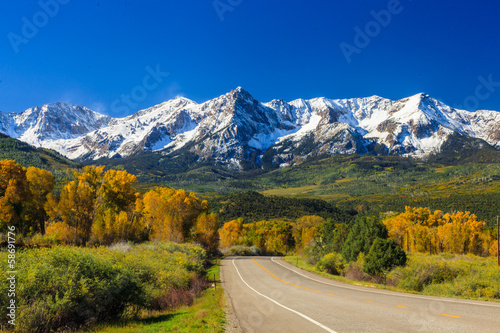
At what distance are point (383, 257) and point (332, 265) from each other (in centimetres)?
965

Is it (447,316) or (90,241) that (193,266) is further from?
(447,316)

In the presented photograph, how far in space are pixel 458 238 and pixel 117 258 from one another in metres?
64.3

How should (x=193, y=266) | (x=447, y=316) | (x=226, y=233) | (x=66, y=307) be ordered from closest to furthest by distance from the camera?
(x=66, y=307)
(x=447, y=316)
(x=193, y=266)
(x=226, y=233)

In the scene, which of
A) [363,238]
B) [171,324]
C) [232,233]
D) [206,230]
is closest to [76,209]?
[206,230]

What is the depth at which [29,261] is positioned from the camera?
35.4 ft

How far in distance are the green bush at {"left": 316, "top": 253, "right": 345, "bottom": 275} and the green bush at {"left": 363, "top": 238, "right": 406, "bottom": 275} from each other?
269 inches

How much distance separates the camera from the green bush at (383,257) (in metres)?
27.0

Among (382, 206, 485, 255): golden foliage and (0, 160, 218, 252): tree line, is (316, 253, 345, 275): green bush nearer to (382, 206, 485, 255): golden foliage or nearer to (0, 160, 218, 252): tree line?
(0, 160, 218, 252): tree line

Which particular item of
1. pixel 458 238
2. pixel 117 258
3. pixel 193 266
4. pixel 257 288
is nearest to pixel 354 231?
pixel 257 288

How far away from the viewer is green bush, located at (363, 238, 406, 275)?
27.0 meters

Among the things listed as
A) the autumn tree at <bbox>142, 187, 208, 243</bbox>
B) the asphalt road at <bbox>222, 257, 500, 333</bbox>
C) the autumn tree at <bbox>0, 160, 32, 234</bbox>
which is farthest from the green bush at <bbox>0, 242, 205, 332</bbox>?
the autumn tree at <bbox>142, 187, 208, 243</bbox>

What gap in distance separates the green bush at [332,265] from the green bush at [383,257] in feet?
22.4

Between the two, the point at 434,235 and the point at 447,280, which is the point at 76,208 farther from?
the point at 434,235

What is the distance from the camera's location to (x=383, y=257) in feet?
89.4
